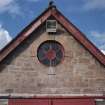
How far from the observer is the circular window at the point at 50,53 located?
2608cm

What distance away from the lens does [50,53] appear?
26203 millimetres

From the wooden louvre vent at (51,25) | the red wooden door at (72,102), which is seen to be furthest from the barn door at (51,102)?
the wooden louvre vent at (51,25)

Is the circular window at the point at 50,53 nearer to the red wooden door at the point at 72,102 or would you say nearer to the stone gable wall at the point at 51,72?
the stone gable wall at the point at 51,72

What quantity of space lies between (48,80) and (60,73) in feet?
2.48

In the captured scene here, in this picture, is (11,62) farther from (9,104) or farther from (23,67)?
Result: (9,104)

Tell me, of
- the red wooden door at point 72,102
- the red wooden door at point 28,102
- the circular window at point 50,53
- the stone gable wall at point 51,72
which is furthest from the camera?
the circular window at point 50,53

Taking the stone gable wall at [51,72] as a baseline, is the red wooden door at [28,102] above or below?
below

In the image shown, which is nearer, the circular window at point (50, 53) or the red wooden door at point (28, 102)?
the red wooden door at point (28, 102)

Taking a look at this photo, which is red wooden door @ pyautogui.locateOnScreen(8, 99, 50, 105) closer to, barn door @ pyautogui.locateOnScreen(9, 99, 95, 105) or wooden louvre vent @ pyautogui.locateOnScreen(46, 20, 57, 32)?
barn door @ pyautogui.locateOnScreen(9, 99, 95, 105)

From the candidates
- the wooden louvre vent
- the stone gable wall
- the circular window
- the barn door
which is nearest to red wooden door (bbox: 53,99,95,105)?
the barn door

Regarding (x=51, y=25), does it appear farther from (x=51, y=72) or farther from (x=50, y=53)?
(x=51, y=72)

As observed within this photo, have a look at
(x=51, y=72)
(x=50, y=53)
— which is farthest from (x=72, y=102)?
(x=50, y=53)

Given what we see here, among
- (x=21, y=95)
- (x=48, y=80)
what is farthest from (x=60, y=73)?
(x=21, y=95)

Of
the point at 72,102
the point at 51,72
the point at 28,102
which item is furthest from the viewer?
the point at 51,72
